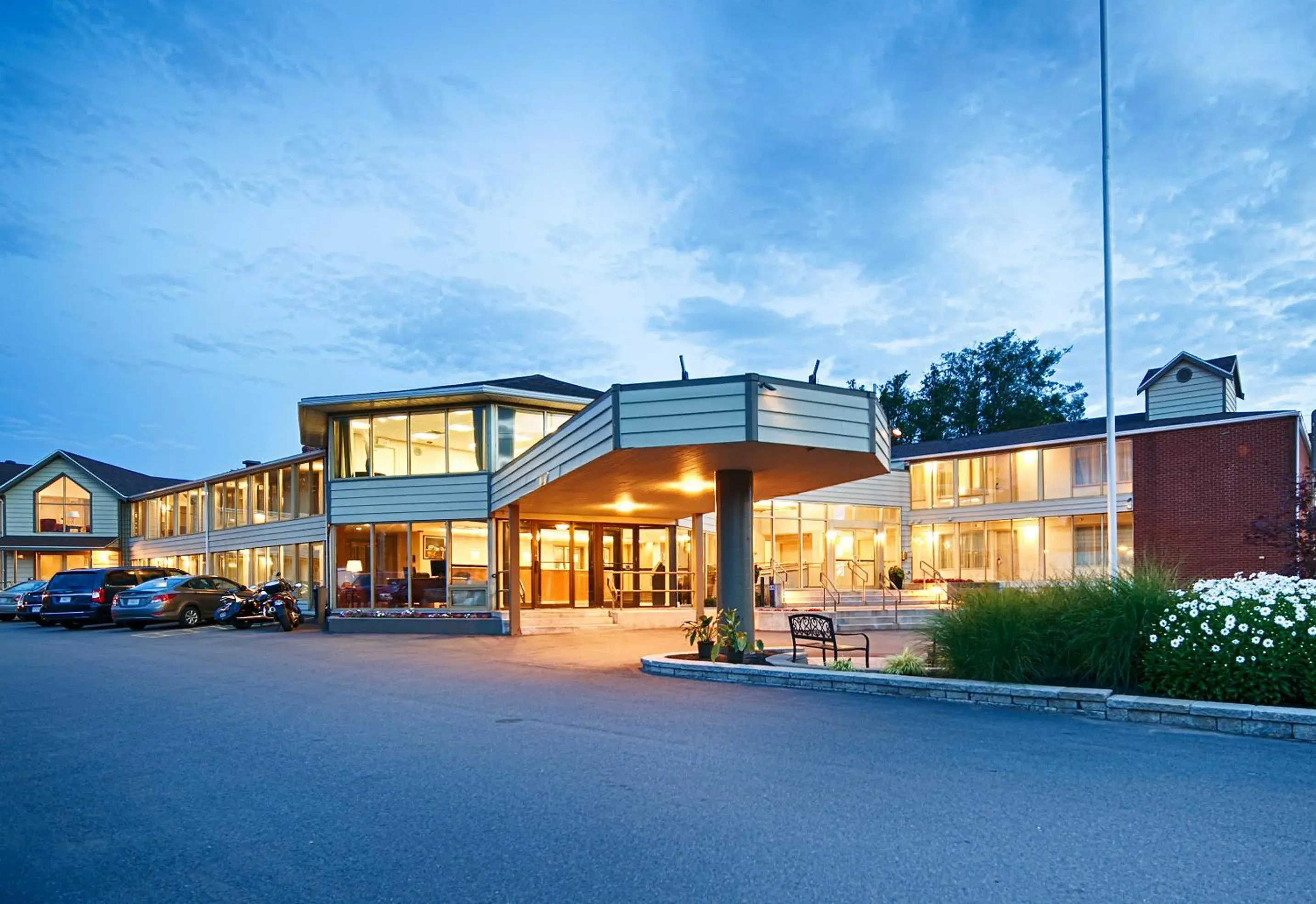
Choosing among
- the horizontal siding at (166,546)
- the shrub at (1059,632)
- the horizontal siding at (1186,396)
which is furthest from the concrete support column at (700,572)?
the horizontal siding at (166,546)

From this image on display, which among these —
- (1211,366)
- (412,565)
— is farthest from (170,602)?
(1211,366)

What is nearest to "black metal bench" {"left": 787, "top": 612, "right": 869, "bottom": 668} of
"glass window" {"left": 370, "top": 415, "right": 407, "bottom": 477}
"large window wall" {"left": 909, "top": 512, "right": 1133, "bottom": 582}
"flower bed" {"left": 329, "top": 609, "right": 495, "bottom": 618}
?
"flower bed" {"left": 329, "top": 609, "right": 495, "bottom": 618}

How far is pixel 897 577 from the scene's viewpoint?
30.2 meters

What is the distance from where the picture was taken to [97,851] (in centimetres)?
473

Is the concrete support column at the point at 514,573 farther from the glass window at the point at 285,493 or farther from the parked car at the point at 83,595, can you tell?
the parked car at the point at 83,595

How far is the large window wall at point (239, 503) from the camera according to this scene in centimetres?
2753

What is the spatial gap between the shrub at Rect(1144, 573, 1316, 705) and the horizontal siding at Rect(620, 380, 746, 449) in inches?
195

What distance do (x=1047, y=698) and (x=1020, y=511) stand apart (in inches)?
945

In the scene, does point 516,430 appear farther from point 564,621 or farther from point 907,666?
point 907,666

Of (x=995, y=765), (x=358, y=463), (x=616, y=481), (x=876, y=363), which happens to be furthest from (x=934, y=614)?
(x=876, y=363)

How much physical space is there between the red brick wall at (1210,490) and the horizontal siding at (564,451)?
1660 centimetres

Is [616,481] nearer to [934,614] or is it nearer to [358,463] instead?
[934,614]

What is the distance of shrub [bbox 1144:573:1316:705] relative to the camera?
8.16 metres

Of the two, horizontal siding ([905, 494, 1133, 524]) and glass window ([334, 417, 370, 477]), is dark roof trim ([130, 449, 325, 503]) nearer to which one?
glass window ([334, 417, 370, 477])
